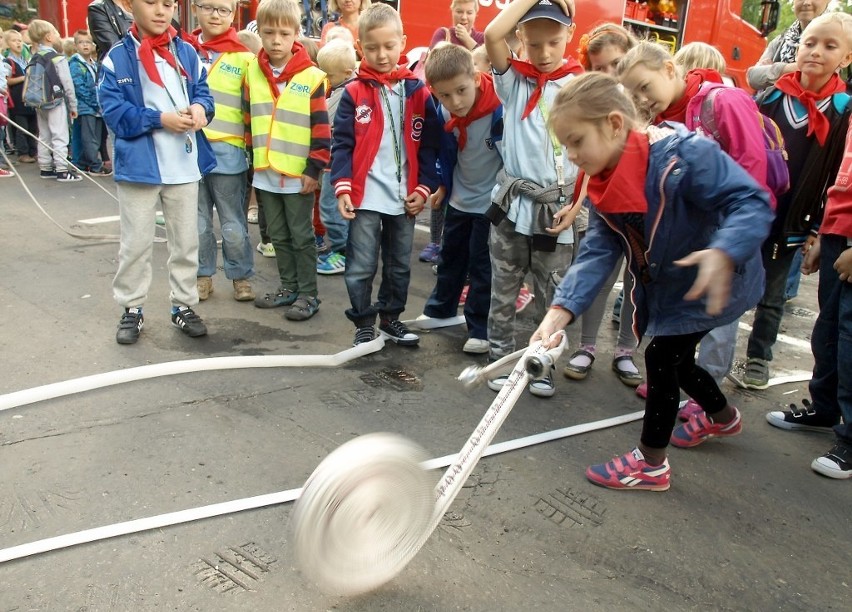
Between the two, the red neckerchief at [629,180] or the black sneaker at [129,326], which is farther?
the black sneaker at [129,326]

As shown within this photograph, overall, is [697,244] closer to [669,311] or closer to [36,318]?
[669,311]

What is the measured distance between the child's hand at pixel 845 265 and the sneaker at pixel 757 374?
1.07 m

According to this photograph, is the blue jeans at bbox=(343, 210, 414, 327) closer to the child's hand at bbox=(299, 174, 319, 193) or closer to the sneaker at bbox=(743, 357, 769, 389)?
the child's hand at bbox=(299, 174, 319, 193)

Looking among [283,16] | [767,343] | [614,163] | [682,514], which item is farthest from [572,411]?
[283,16]

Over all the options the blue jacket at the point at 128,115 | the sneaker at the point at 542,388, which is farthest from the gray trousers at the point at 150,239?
the sneaker at the point at 542,388

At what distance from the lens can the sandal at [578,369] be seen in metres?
4.25

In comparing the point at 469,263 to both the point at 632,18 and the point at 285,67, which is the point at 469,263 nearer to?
the point at 285,67

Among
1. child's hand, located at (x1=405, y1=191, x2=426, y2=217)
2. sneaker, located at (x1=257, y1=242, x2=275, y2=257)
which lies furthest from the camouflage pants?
sneaker, located at (x1=257, y1=242, x2=275, y2=257)

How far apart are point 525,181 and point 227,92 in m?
2.14

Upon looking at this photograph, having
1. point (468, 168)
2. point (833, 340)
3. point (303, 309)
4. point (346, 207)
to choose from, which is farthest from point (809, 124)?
point (303, 309)

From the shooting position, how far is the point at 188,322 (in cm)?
443

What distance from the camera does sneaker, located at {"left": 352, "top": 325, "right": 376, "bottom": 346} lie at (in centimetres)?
442

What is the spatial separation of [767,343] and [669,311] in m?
1.81

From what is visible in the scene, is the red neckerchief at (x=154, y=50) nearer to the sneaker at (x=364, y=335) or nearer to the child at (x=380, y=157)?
the child at (x=380, y=157)
